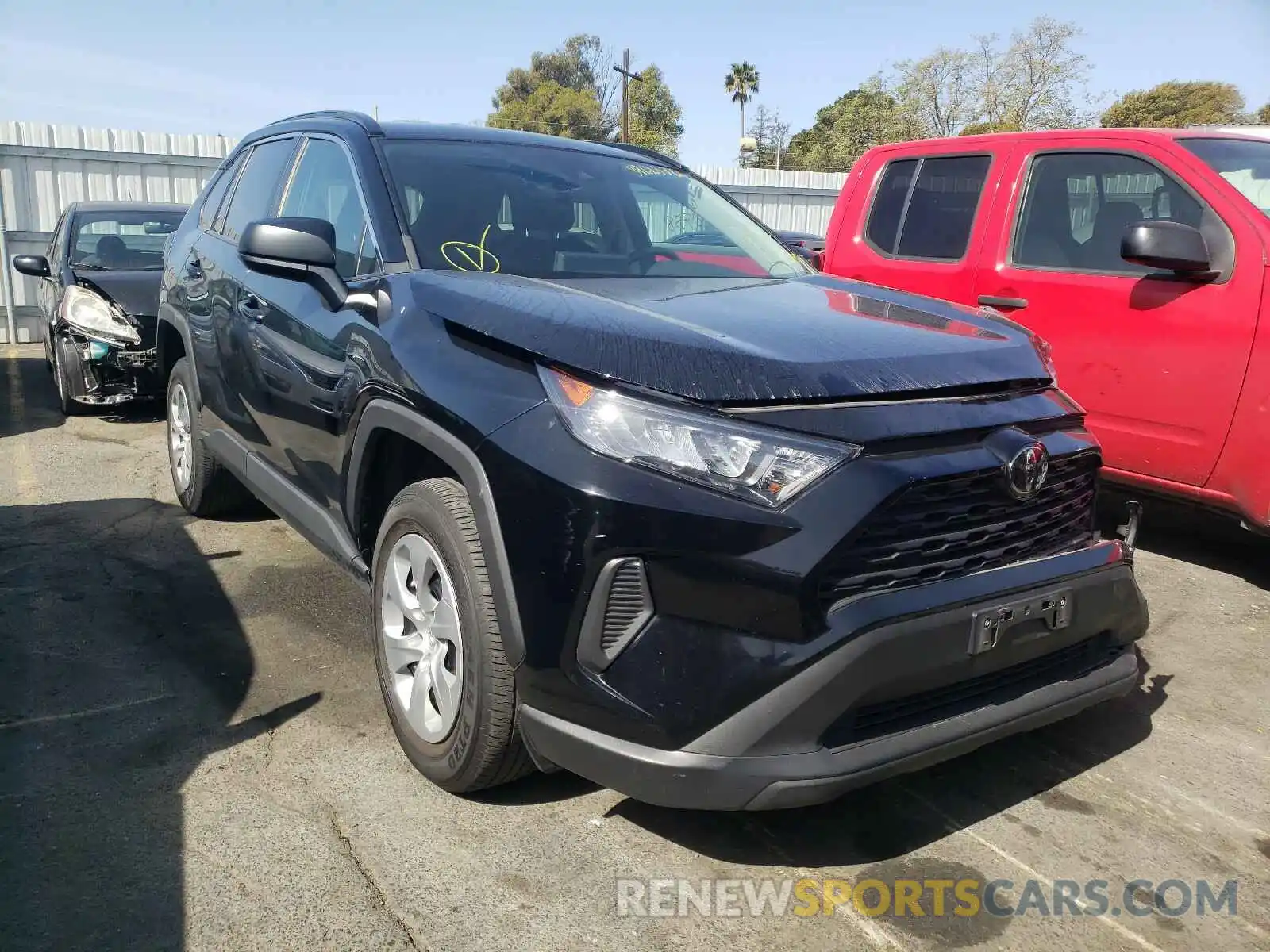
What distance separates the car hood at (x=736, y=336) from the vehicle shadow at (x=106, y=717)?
1460mm

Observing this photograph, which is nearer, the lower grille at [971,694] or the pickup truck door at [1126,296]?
the lower grille at [971,694]

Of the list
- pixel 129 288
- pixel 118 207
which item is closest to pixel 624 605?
pixel 129 288

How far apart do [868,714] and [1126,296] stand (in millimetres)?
3045

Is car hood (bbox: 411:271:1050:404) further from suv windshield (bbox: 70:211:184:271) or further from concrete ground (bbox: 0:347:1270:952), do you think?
suv windshield (bbox: 70:211:184:271)

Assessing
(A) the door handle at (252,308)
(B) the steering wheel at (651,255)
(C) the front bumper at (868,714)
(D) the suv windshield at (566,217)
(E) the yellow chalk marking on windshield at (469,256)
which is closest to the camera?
(C) the front bumper at (868,714)

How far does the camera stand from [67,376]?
23.7 feet

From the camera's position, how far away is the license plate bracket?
224cm

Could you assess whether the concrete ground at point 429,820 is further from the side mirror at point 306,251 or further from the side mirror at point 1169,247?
the side mirror at point 1169,247

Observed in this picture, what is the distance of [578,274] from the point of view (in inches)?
123

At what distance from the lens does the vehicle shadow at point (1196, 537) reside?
4.73m

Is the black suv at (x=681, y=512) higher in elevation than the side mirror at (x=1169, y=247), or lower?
lower

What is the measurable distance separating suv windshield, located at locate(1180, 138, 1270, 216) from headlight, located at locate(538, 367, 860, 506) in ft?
10.6

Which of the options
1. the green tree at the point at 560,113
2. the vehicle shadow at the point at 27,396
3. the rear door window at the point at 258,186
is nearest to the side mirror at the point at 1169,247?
the rear door window at the point at 258,186

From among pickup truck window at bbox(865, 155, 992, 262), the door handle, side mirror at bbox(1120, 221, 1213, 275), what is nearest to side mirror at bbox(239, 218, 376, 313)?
the door handle
